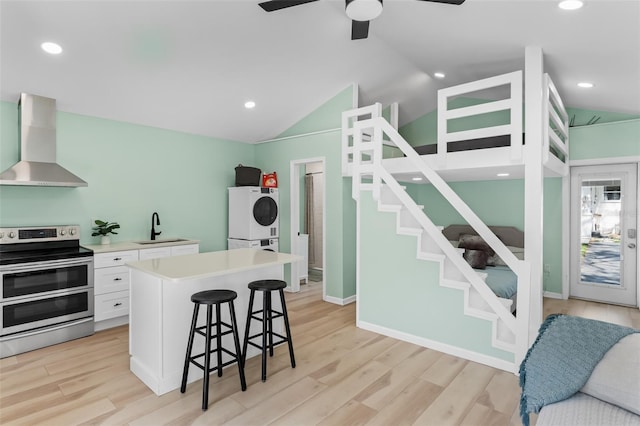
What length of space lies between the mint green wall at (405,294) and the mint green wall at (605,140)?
3157 mm

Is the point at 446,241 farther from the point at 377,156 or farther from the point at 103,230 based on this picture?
the point at 103,230

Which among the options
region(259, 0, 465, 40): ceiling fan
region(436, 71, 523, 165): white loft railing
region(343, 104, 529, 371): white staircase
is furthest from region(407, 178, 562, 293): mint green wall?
region(259, 0, 465, 40): ceiling fan

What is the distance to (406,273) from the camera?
362 centimetres

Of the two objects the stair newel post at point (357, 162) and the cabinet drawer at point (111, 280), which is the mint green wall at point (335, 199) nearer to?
the stair newel post at point (357, 162)

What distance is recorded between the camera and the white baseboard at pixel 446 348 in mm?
3006

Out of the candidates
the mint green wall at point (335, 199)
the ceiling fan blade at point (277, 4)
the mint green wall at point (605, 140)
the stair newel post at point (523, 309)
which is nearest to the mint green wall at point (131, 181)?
the mint green wall at point (335, 199)

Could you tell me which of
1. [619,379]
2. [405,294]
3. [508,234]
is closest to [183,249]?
[405,294]

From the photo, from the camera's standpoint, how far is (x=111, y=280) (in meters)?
Answer: 3.92

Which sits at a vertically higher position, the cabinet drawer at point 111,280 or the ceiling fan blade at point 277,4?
the ceiling fan blade at point 277,4

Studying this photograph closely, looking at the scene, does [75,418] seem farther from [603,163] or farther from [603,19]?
[603,163]

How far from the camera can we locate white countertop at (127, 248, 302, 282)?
8.24 feet

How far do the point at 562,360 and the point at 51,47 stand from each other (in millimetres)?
4217

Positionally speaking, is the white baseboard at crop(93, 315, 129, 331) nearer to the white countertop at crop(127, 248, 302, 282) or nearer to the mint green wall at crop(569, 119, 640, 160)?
the white countertop at crop(127, 248, 302, 282)

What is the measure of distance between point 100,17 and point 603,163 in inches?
235
